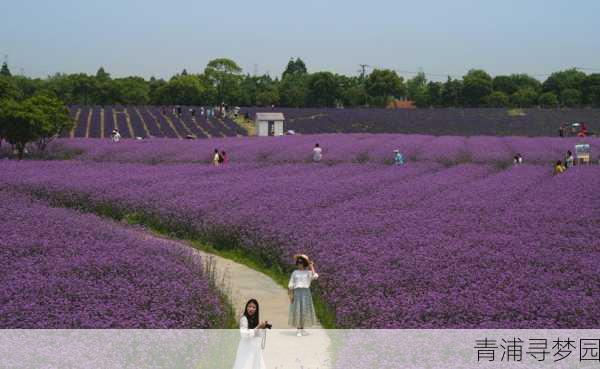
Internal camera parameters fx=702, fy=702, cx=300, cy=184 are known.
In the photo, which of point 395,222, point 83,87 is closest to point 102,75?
point 83,87

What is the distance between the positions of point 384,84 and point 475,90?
1422cm

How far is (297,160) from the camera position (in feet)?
111

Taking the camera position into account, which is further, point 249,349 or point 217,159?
point 217,159

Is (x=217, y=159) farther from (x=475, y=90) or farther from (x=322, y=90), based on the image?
(x=475, y=90)

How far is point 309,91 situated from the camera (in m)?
97.0

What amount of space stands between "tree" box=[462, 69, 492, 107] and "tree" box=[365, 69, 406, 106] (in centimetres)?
945

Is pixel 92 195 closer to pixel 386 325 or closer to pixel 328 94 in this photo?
pixel 386 325

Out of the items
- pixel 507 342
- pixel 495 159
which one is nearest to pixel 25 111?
pixel 495 159

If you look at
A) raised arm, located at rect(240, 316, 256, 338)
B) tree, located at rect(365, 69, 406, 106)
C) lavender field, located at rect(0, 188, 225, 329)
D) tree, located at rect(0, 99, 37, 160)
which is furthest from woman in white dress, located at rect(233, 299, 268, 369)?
tree, located at rect(365, 69, 406, 106)

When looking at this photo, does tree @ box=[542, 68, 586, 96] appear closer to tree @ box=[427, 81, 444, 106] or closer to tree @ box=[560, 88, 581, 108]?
tree @ box=[560, 88, 581, 108]

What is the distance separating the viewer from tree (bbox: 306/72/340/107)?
95.0 metres

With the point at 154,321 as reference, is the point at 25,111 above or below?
above

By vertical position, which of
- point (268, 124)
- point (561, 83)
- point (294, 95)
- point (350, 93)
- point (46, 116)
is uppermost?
point (561, 83)

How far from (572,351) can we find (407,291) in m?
2.87
